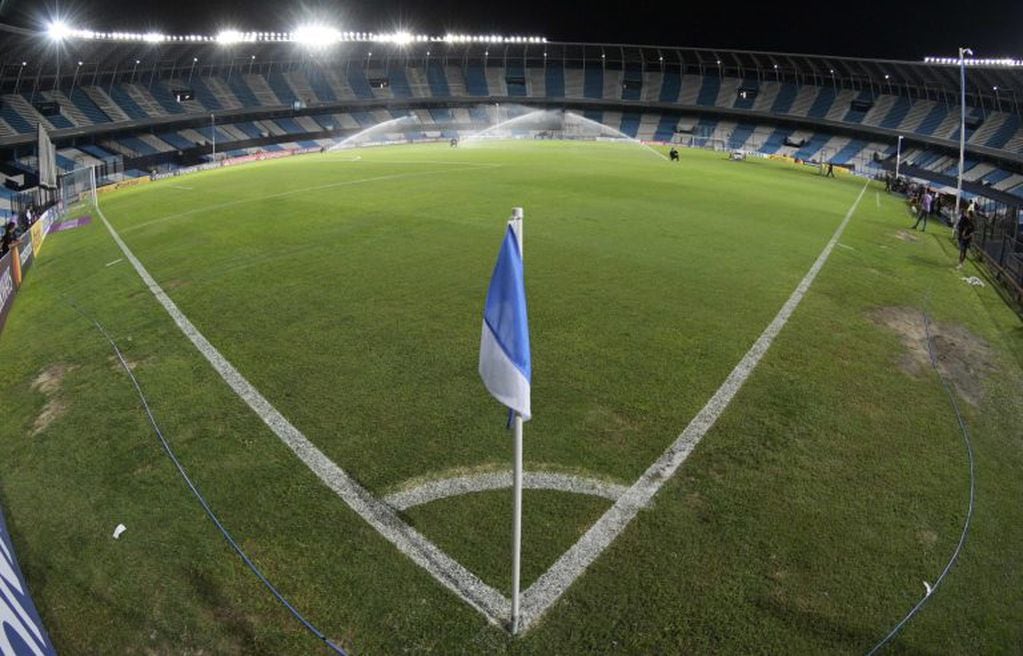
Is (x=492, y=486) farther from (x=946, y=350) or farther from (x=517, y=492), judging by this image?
(x=946, y=350)

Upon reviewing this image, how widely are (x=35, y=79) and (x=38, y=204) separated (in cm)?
3446

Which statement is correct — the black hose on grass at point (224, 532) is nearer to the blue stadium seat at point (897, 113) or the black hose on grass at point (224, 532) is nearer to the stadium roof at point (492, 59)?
the stadium roof at point (492, 59)

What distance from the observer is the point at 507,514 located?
7.16m

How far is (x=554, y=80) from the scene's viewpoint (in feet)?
319

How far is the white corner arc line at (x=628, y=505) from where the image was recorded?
5.97 metres

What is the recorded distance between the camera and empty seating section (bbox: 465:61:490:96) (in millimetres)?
94938

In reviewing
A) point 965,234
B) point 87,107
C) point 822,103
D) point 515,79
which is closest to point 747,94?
point 822,103

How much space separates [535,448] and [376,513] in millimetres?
2293

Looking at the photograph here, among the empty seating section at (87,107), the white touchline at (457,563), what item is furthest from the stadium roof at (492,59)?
the white touchline at (457,563)

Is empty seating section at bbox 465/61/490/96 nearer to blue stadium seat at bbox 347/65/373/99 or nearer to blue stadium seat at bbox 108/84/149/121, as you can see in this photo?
blue stadium seat at bbox 347/65/373/99

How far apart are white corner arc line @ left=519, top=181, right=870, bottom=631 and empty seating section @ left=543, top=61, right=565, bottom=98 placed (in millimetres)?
89861

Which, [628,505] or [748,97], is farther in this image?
Result: [748,97]

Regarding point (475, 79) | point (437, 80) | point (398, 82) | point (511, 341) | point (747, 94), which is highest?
point (475, 79)

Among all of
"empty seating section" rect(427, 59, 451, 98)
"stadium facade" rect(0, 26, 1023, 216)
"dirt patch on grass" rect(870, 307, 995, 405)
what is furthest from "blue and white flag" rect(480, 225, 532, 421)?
"empty seating section" rect(427, 59, 451, 98)
